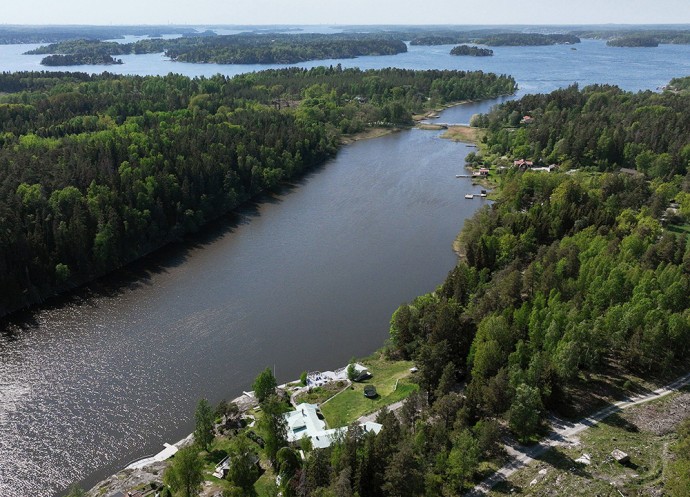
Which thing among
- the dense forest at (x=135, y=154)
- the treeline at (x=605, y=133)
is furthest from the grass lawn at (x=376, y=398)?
the treeline at (x=605, y=133)

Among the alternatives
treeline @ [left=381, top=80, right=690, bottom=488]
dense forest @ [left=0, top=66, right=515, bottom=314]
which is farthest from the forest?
dense forest @ [left=0, top=66, right=515, bottom=314]

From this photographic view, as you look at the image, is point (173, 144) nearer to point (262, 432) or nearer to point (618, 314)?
point (262, 432)

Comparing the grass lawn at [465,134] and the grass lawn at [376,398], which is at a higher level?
the grass lawn at [465,134]

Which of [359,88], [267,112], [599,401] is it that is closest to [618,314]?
[599,401]

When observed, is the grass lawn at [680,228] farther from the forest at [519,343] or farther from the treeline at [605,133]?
the treeline at [605,133]

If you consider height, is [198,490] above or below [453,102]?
below

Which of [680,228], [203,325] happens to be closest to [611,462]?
[203,325]
